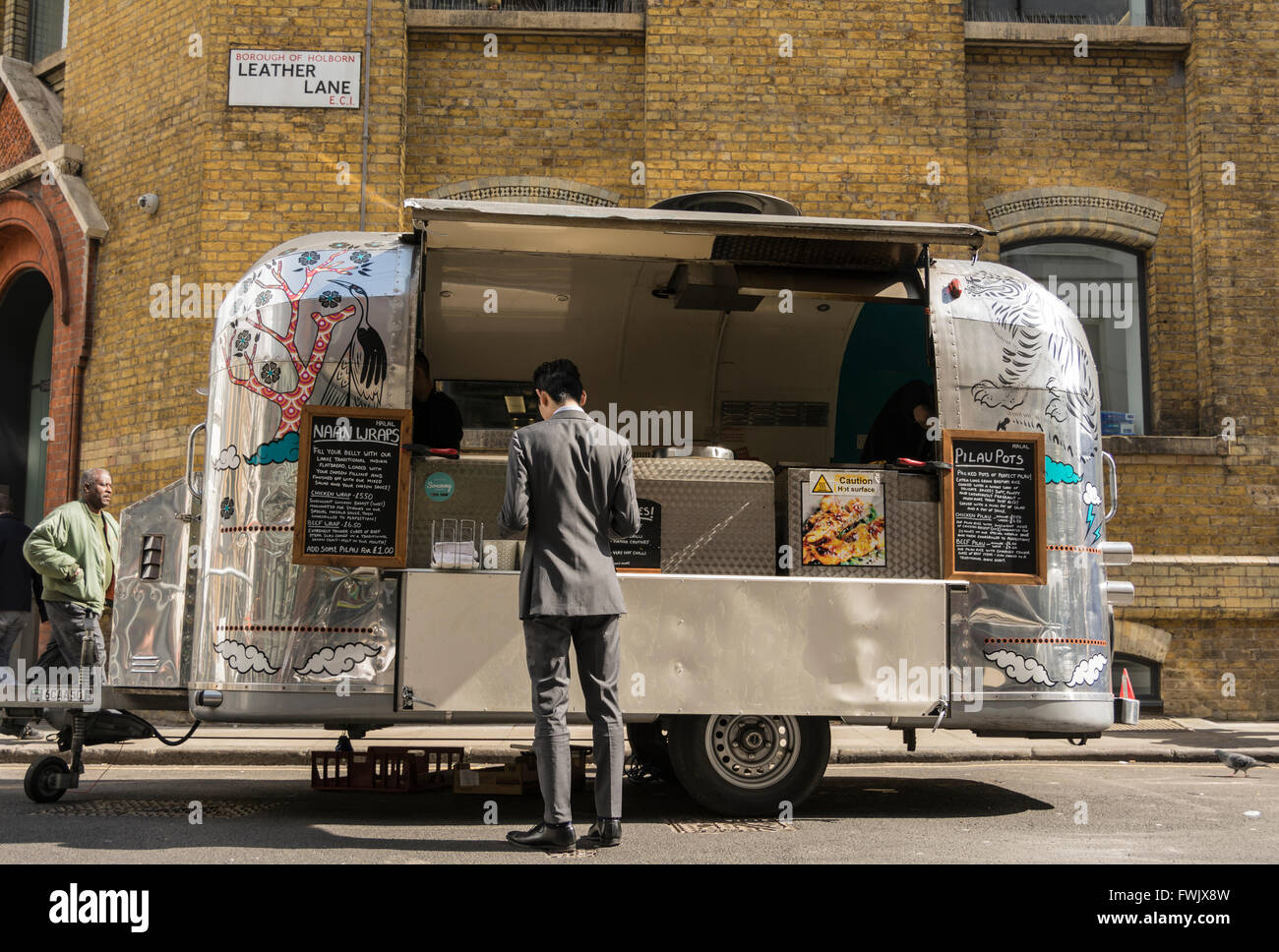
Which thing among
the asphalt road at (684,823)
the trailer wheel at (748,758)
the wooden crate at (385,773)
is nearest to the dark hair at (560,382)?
the trailer wheel at (748,758)

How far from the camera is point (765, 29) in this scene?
38.3 ft

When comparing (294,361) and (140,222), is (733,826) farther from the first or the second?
(140,222)

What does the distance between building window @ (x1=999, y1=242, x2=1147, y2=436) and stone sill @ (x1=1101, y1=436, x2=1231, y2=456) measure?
48 centimetres

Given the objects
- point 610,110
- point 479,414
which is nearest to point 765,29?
point 610,110

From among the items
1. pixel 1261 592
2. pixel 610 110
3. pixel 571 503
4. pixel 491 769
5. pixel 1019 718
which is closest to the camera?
pixel 571 503

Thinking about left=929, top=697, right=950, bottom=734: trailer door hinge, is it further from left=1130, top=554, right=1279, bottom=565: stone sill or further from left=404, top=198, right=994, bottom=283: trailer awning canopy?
left=1130, top=554, right=1279, bottom=565: stone sill

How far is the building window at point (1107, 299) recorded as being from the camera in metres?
11.8

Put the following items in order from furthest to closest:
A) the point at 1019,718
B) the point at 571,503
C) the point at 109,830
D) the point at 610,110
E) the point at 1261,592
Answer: the point at 610,110 < the point at 1261,592 < the point at 1019,718 < the point at 109,830 < the point at 571,503

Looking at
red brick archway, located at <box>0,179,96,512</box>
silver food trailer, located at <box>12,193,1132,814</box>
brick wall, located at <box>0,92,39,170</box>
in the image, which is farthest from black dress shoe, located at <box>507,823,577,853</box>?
brick wall, located at <box>0,92,39,170</box>

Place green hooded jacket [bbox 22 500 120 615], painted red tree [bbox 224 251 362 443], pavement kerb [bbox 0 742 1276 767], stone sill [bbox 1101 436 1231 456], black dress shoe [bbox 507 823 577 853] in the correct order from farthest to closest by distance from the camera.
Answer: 1. stone sill [bbox 1101 436 1231 456]
2. pavement kerb [bbox 0 742 1276 767]
3. green hooded jacket [bbox 22 500 120 615]
4. painted red tree [bbox 224 251 362 443]
5. black dress shoe [bbox 507 823 577 853]

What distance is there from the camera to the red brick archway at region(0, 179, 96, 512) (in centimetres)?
1219

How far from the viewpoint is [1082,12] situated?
40.4 ft

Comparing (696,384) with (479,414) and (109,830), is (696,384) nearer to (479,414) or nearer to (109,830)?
(479,414)

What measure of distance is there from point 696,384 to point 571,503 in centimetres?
375
